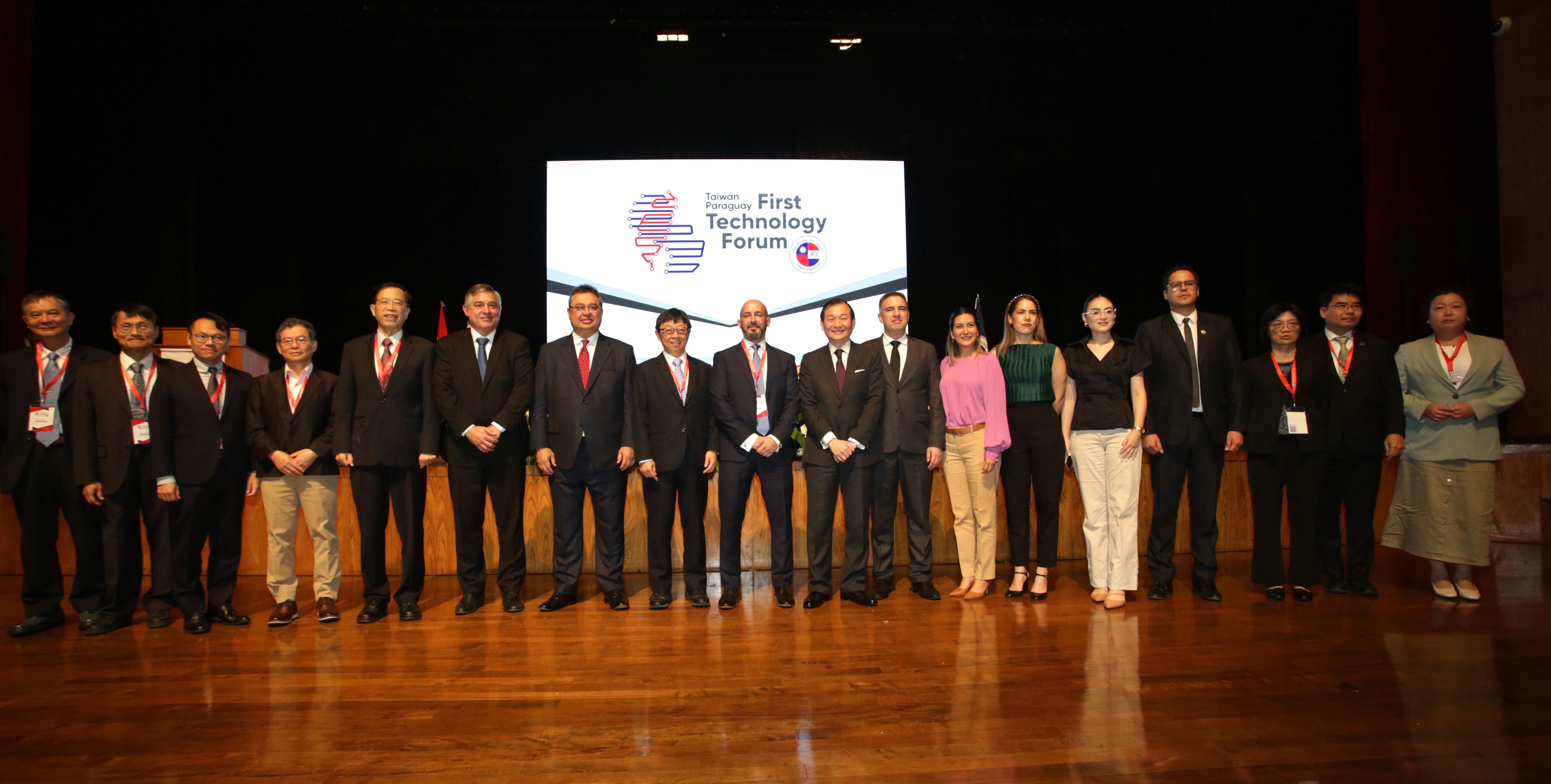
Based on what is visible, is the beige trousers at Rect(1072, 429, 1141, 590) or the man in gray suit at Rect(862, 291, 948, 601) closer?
the beige trousers at Rect(1072, 429, 1141, 590)

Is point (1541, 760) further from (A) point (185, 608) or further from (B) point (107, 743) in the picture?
(A) point (185, 608)

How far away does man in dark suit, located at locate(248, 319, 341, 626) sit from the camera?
3.55 metres

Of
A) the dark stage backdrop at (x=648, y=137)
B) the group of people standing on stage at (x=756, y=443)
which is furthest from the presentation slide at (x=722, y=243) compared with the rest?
the group of people standing on stage at (x=756, y=443)

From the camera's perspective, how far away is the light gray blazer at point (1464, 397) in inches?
140

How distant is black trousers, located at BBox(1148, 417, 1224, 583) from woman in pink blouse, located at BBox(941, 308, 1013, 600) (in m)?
0.74

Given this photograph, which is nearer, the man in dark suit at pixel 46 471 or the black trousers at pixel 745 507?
the man in dark suit at pixel 46 471

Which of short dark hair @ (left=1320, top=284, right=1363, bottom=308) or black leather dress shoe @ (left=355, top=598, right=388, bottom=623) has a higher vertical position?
short dark hair @ (left=1320, top=284, right=1363, bottom=308)

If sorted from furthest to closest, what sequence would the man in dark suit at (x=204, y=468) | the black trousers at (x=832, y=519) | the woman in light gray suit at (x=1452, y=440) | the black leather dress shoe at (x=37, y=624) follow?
the black trousers at (x=832, y=519) < the woman in light gray suit at (x=1452, y=440) < the man in dark suit at (x=204, y=468) < the black leather dress shoe at (x=37, y=624)

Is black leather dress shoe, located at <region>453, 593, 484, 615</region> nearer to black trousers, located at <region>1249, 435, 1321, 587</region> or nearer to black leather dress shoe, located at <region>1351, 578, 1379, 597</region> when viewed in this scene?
black trousers, located at <region>1249, 435, 1321, 587</region>

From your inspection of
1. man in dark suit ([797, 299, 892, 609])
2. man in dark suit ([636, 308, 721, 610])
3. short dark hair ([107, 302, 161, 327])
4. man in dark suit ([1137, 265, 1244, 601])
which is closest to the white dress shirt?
man in dark suit ([1137, 265, 1244, 601])

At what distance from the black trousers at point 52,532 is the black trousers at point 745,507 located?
2666 millimetres

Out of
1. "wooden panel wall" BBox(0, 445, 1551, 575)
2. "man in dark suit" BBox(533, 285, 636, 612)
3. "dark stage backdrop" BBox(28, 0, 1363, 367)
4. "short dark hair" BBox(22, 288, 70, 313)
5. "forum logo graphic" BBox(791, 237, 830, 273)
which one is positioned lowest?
"wooden panel wall" BBox(0, 445, 1551, 575)

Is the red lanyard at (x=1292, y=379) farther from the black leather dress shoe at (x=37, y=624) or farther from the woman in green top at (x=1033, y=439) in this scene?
the black leather dress shoe at (x=37, y=624)

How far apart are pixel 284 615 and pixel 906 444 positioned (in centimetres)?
277
